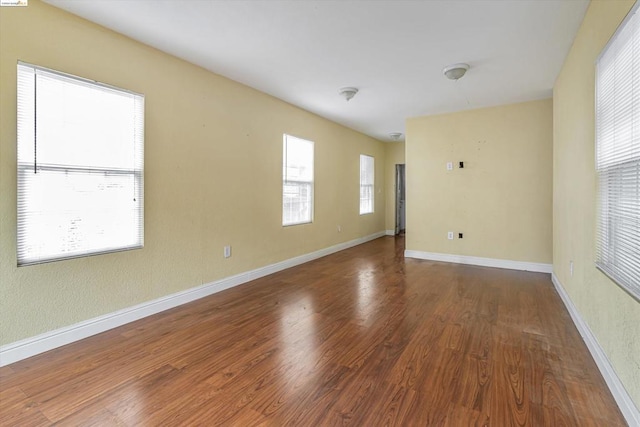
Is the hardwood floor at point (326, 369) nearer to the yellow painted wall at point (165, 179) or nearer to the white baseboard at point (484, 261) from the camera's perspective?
the yellow painted wall at point (165, 179)

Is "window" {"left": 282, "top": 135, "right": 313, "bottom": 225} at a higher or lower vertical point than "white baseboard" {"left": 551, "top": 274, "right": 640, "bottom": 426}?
higher

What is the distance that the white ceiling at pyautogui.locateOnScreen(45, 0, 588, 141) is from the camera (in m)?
2.27

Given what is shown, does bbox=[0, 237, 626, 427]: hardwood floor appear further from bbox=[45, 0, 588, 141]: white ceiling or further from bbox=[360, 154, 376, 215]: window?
bbox=[360, 154, 376, 215]: window

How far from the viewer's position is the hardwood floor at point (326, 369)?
5.17ft

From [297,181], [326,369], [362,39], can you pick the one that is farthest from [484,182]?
[326,369]

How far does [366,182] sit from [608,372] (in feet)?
18.9

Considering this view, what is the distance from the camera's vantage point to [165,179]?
299 centimetres

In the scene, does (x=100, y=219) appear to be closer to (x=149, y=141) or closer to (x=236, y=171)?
(x=149, y=141)

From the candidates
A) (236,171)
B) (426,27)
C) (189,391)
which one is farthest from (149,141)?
(426,27)

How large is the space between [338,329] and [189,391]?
1208 millimetres

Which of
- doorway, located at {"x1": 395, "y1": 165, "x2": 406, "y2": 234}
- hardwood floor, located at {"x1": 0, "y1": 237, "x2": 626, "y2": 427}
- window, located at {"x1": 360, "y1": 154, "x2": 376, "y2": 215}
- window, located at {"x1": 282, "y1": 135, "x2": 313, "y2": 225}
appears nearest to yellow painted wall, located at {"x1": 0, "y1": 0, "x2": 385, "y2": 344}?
window, located at {"x1": 282, "y1": 135, "x2": 313, "y2": 225}

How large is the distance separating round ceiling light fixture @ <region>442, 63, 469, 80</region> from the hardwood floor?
2.43m

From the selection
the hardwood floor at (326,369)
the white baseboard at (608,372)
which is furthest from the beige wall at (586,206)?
the hardwood floor at (326,369)

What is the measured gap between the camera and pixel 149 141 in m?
2.85
